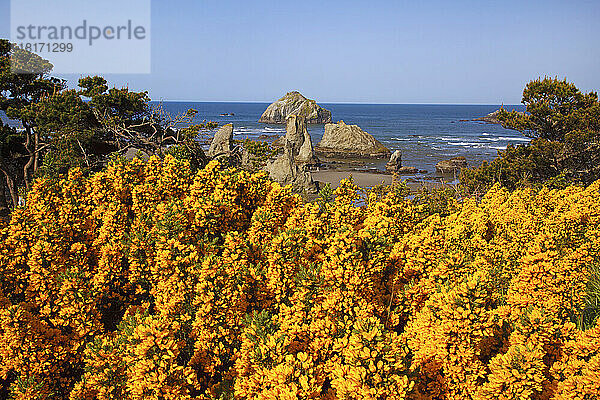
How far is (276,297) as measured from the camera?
583 centimetres

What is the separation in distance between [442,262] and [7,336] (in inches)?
249

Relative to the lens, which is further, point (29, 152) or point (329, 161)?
point (329, 161)

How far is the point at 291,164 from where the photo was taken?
3828 centimetres

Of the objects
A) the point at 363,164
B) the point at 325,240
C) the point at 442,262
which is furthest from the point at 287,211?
the point at 363,164

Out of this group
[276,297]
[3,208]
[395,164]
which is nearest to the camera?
[276,297]

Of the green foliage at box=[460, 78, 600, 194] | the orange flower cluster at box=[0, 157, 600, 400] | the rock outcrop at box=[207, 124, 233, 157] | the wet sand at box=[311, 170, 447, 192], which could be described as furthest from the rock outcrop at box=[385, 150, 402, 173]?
the orange flower cluster at box=[0, 157, 600, 400]

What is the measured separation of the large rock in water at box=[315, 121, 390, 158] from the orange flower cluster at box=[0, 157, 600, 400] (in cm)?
6391

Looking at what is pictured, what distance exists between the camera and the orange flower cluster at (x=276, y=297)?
14.4 feet

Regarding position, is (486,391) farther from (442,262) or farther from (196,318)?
(196,318)

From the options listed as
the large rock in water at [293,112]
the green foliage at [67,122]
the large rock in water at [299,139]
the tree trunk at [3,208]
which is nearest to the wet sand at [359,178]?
the large rock in water at [299,139]

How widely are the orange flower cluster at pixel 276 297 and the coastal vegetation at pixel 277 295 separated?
3 cm

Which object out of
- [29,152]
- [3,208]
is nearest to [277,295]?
[3,208]

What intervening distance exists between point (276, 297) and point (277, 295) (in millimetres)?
45

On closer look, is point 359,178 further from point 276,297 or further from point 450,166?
point 276,297
